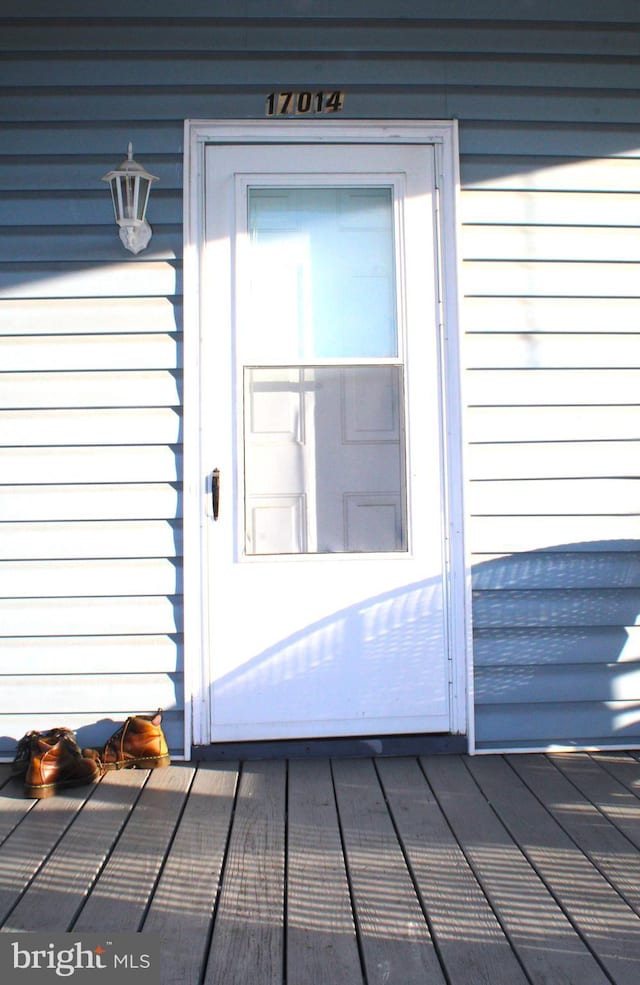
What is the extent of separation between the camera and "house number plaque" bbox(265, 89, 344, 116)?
112 inches

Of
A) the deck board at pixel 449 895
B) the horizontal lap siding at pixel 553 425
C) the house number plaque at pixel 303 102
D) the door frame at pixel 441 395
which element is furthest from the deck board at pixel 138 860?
the house number plaque at pixel 303 102

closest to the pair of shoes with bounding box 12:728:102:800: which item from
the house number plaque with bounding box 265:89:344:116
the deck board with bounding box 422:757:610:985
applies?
the deck board with bounding box 422:757:610:985

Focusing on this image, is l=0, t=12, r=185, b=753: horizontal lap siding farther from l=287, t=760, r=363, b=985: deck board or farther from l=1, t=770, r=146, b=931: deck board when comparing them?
l=287, t=760, r=363, b=985: deck board

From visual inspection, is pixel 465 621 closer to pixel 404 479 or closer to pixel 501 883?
pixel 404 479

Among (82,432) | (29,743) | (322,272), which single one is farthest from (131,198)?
(29,743)

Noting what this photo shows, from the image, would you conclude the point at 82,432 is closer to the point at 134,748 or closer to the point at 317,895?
the point at 134,748

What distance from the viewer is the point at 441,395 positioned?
9.47ft

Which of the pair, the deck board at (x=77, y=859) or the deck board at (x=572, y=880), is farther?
the deck board at (x=77, y=859)

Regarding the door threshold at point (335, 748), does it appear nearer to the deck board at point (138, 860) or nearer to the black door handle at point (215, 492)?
the deck board at point (138, 860)

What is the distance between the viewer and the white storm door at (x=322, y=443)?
9.25 feet

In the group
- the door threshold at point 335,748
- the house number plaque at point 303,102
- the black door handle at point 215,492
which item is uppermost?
the house number plaque at point 303,102

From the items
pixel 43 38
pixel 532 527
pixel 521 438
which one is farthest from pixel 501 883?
pixel 43 38

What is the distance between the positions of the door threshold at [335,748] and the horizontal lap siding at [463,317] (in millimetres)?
117

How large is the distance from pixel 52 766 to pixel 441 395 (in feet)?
5.63
